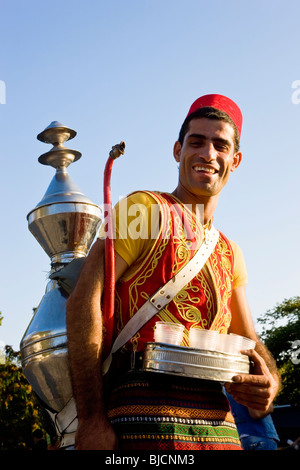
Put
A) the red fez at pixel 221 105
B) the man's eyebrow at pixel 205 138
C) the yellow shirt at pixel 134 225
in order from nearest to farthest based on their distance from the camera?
the yellow shirt at pixel 134 225
the man's eyebrow at pixel 205 138
the red fez at pixel 221 105

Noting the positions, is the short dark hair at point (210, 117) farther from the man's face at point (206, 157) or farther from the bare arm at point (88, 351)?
the bare arm at point (88, 351)

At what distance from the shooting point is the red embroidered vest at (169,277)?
2.72 metres

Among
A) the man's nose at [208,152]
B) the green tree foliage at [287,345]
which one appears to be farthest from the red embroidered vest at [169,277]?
the green tree foliage at [287,345]

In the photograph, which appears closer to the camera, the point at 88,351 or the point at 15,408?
the point at 88,351

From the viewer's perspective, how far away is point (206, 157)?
3088 mm

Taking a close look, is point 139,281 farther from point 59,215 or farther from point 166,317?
point 59,215

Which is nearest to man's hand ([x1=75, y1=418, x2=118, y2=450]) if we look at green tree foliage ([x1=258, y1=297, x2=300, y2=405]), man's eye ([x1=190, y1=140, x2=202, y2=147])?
man's eye ([x1=190, y1=140, x2=202, y2=147])

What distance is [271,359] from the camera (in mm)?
3295

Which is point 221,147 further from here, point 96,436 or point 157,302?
point 96,436

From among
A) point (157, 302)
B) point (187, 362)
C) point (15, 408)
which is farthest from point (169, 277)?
point (15, 408)

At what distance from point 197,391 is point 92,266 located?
2.32 ft

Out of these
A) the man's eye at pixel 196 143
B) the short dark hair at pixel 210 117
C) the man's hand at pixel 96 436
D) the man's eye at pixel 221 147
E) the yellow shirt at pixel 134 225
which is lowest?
the man's hand at pixel 96 436

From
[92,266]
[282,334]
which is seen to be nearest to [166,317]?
[92,266]

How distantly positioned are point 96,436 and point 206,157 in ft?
4.79
